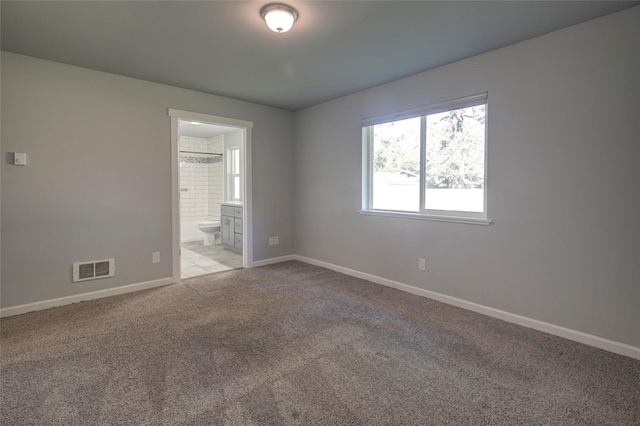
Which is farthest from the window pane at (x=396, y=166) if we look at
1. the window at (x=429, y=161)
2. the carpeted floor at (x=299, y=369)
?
the carpeted floor at (x=299, y=369)

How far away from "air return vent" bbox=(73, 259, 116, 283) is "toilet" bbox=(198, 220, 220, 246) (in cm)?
301

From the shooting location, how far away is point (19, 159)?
2.86 meters

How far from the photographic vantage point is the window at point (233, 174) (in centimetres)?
670

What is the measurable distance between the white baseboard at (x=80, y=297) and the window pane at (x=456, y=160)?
10.8 ft

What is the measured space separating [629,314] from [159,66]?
14.6 feet

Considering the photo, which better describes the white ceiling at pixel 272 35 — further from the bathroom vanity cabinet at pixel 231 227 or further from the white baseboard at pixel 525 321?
the bathroom vanity cabinet at pixel 231 227

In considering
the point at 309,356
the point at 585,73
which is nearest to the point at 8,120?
the point at 309,356

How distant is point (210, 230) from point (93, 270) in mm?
3167

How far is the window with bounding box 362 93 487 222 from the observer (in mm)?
2982

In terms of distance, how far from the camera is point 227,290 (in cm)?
361

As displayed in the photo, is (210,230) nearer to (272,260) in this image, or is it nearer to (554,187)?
(272,260)

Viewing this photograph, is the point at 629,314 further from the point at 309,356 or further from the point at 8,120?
the point at 8,120

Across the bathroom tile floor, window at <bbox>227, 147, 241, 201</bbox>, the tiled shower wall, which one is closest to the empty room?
the bathroom tile floor

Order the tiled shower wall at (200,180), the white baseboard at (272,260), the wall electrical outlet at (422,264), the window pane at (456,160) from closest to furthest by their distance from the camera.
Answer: the window pane at (456,160) < the wall electrical outlet at (422,264) < the white baseboard at (272,260) < the tiled shower wall at (200,180)
